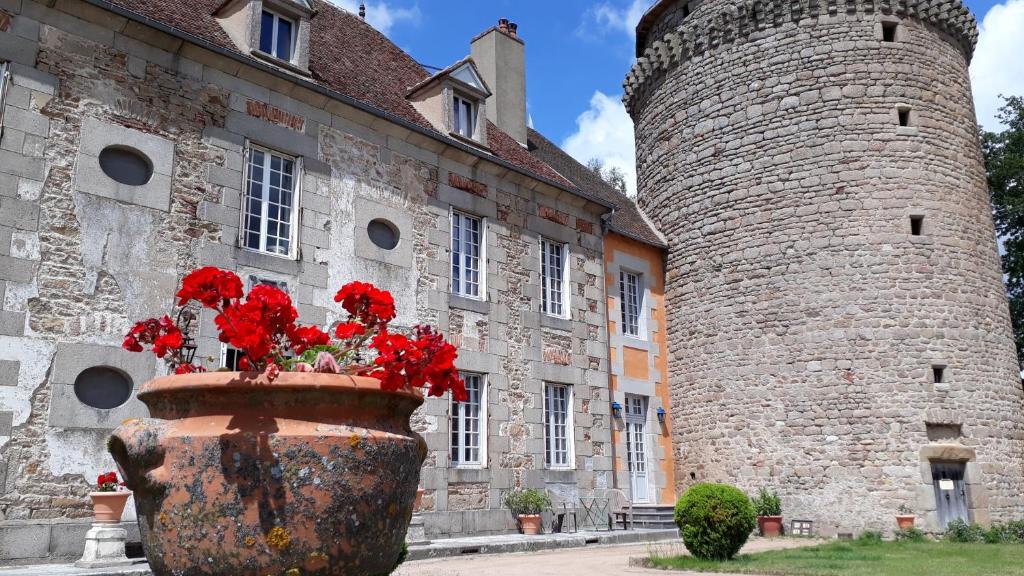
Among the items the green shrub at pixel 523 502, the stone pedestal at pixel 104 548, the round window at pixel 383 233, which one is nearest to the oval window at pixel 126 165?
the round window at pixel 383 233

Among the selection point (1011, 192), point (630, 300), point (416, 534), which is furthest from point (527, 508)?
point (1011, 192)

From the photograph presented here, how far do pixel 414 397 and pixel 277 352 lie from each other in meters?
0.62

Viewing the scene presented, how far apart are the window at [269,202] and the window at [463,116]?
3.23 meters

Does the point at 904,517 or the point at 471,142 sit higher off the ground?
the point at 471,142

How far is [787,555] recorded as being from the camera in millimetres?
9625

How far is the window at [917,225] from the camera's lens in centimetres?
1409

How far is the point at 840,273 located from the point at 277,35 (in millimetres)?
9586

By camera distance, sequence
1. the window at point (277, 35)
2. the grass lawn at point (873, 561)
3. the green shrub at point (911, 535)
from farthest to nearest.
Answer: the green shrub at point (911, 535) → the window at point (277, 35) → the grass lawn at point (873, 561)

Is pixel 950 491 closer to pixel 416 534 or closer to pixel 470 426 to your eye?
pixel 470 426

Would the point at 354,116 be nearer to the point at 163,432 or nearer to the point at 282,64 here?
the point at 282,64

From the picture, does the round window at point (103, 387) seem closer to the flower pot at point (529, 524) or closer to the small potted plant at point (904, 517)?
the flower pot at point (529, 524)

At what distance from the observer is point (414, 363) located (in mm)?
3486

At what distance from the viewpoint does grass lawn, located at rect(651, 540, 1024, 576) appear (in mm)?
7812

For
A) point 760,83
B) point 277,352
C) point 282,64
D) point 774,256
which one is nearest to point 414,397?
point 277,352
